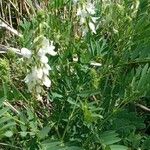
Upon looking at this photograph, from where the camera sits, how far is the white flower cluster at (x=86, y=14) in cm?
169

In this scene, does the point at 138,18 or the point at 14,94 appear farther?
the point at 138,18

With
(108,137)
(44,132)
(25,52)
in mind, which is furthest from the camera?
(108,137)

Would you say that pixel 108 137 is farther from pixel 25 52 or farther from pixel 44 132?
pixel 25 52

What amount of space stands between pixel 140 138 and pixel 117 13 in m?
0.44

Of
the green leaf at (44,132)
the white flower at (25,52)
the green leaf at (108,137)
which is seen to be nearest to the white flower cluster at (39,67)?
the white flower at (25,52)

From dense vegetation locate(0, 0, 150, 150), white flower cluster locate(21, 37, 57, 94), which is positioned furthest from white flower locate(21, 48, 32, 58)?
dense vegetation locate(0, 0, 150, 150)

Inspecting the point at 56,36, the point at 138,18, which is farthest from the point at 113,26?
the point at 56,36

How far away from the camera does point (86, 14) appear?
172 centimetres

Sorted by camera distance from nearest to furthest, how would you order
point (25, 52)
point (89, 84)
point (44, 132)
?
point (25, 52)
point (44, 132)
point (89, 84)

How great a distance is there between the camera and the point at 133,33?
1773mm

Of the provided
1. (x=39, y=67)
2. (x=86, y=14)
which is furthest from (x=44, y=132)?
(x=86, y=14)

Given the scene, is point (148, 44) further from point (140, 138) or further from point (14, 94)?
point (14, 94)

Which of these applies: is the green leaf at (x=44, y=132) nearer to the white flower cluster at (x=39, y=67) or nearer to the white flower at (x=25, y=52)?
the white flower cluster at (x=39, y=67)

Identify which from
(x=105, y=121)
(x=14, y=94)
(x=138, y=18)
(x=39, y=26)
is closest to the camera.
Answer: (x=39, y=26)
